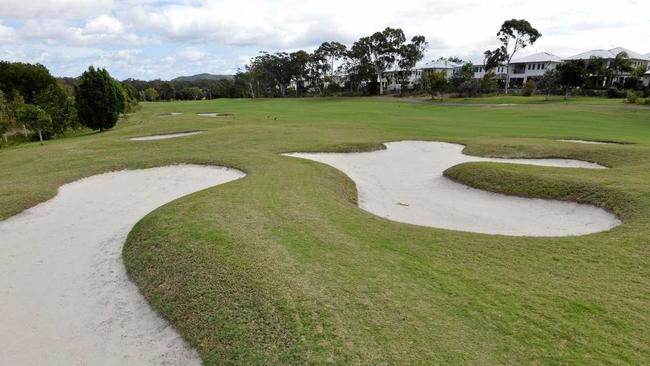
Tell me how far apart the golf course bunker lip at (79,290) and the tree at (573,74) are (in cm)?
7520

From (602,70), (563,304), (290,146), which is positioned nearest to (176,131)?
(290,146)

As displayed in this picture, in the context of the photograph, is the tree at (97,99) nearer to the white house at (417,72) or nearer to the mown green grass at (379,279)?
the mown green grass at (379,279)

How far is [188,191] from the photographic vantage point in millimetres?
15992

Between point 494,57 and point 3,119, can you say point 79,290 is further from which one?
point 494,57

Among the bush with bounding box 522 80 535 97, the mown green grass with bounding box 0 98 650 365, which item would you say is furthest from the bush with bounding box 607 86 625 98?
the mown green grass with bounding box 0 98 650 365

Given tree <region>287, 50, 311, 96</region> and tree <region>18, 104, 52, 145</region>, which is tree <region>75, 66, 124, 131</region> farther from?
tree <region>287, 50, 311, 96</region>

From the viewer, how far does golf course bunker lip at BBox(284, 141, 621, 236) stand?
12359 millimetres

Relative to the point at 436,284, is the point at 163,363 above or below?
below

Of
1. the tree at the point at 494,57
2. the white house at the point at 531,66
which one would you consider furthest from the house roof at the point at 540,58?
the tree at the point at 494,57

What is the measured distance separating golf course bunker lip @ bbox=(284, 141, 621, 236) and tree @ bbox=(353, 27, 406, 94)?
3419 inches

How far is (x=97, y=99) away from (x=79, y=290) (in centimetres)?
3762

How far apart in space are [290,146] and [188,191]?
9678 millimetres

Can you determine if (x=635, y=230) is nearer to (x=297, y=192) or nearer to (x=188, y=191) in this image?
(x=297, y=192)

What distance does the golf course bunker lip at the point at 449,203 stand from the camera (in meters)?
12.4
